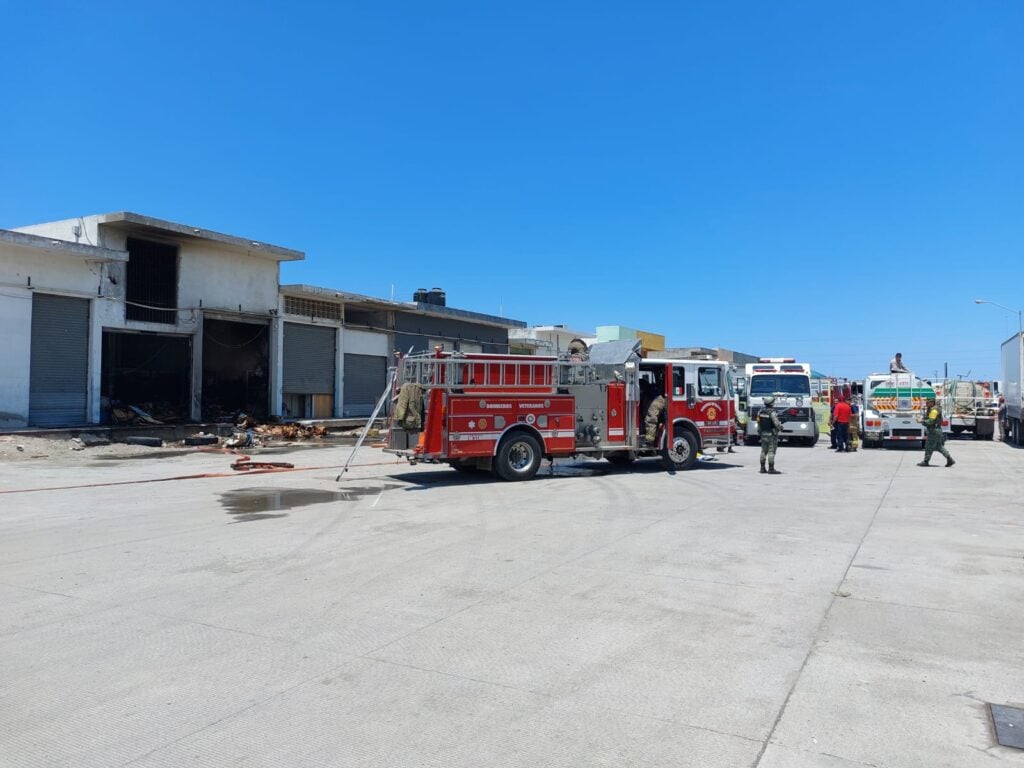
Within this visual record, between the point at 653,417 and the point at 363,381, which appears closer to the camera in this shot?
the point at 653,417

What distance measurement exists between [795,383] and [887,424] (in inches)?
124

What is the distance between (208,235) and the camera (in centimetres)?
2442

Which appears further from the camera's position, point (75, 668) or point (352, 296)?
point (352, 296)

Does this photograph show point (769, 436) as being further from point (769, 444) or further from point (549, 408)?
point (549, 408)

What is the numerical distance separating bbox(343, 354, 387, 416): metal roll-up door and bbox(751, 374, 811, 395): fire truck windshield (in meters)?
15.5

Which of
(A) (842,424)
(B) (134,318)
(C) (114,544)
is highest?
(B) (134,318)

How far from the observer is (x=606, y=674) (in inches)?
185

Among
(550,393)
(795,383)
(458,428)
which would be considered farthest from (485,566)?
(795,383)

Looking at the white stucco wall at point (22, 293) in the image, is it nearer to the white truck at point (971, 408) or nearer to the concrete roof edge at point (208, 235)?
the concrete roof edge at point (208, 235)

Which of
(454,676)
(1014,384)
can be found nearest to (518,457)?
(454,676)

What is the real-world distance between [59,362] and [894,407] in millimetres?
25493

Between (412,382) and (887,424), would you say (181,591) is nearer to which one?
(412,382)

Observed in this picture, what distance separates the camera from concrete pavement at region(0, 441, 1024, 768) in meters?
3.81

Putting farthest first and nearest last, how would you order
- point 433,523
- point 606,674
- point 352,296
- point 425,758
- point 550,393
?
point 352,296 → point 550,393 → point 433,523 → point 606,674 → point 425,758
